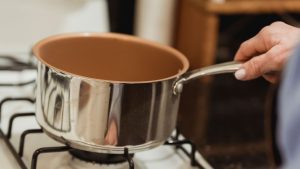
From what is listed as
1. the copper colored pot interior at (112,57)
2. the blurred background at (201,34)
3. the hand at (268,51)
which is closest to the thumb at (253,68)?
the hand at (268,51)

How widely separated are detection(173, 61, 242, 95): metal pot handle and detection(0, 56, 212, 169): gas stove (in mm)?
98

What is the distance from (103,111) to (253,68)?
0.56 feet

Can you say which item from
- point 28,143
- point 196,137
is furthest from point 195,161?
point 28,143

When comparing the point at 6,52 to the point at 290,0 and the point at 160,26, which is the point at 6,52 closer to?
the point at 160,26

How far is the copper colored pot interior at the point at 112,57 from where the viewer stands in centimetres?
71

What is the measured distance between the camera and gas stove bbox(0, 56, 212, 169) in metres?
0.68

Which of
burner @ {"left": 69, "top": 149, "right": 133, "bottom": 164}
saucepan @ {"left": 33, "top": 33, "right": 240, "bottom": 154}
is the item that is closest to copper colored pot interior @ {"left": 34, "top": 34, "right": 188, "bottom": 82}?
saucepan @ {"left": 33, "top": 33, "right": 240, "bottom": 154}

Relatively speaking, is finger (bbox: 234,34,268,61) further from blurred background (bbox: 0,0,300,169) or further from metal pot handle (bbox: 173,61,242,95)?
blurred background (bbox: 0,0,300,169)

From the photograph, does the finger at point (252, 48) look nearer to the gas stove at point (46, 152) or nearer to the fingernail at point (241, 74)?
the fingernail at point (241, 74)

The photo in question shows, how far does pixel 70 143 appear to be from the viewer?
2.07ft

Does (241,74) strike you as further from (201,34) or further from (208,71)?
(201,34)

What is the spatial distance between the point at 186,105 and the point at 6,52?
35 centimetres

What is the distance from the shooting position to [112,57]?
743 mm

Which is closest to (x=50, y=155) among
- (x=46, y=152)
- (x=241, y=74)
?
(x=46, y=152)
